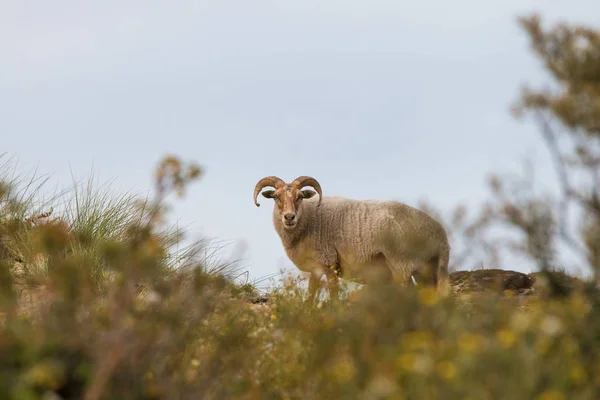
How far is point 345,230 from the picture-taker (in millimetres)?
13570

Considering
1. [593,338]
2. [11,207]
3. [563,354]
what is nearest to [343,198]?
[11,207]

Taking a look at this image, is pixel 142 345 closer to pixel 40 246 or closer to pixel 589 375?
pixel 40 246

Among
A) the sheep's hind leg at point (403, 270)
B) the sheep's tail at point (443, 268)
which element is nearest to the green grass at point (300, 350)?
the sheep's hind leg at point (403, 270)

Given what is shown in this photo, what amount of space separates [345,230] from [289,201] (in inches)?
41.6

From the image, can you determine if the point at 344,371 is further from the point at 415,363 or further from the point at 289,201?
the point at 289,201

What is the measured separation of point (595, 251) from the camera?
6938 millimetres

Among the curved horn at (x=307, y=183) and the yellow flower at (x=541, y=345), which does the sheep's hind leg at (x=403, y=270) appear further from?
the yellow flower at (x=541, y=345)

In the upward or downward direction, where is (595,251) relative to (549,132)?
downward

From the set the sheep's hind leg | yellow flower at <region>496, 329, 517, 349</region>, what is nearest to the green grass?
yellow flower at <region>496, 329, 517, 349</region>

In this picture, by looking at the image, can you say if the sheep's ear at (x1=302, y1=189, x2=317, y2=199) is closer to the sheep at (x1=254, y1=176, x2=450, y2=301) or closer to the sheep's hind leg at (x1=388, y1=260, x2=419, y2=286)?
the sheep at (x1=254, y1=176, x2=450, y2=301)

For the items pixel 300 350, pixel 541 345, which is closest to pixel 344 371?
pixel 541 345

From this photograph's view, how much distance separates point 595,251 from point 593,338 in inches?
52.6

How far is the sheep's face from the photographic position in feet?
43.4

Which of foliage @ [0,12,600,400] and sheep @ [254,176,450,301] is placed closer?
foliage @ [0,12,600,400]
